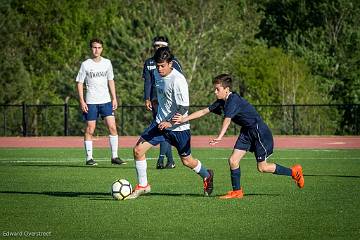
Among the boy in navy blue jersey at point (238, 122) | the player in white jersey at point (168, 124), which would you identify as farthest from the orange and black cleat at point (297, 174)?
the player in white jersey at point (168, 124)

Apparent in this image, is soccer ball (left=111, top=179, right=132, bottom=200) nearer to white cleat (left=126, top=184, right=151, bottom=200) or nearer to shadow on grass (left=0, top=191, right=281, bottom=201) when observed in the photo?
white cleat (left=126, top=184, right=151, bottom=200)

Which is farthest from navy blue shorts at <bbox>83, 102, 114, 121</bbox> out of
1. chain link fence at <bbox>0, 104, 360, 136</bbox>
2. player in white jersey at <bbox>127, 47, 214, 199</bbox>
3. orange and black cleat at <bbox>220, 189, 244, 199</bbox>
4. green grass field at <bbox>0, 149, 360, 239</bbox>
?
chain link fence at <bbox>0, 104, 360, 136</bbox>

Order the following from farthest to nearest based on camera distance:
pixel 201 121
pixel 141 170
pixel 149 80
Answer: pixel 201 121
pixel 149 80
pixel 141 170

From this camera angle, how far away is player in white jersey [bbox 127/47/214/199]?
14906 mm

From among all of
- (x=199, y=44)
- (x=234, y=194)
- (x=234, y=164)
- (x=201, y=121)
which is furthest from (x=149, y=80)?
(x=199, y=44)

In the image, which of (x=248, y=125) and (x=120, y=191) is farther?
(x=248, y=125)

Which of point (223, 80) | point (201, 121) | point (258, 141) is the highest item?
point (201, 121)

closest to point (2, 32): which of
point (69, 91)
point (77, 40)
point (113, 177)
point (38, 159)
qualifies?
point (77, 40)

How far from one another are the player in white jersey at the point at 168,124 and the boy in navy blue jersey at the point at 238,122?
0.21m

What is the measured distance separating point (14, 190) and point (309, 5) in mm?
66536

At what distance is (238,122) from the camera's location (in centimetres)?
1523

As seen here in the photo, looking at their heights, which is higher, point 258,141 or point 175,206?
point 258,141

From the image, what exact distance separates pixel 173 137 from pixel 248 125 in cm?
98

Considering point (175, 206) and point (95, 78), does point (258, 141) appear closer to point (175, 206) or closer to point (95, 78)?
point (175, 206)
